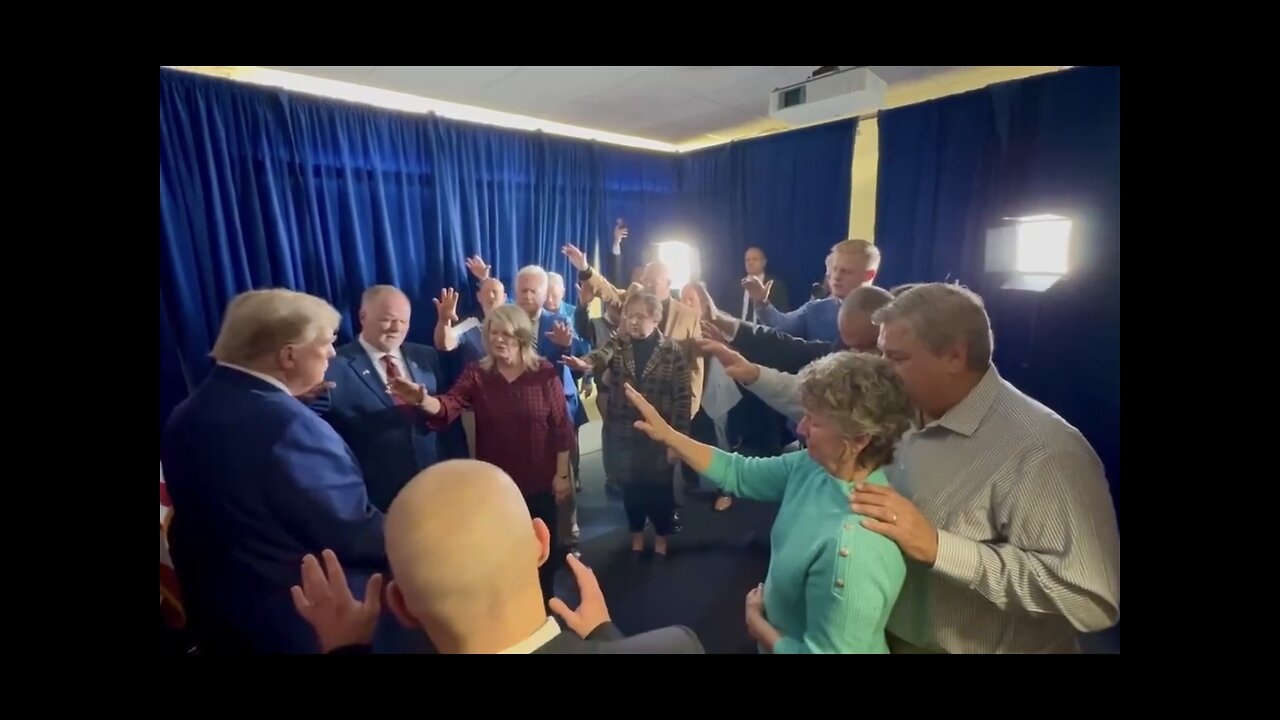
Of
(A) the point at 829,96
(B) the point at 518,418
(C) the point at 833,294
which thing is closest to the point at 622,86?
(A) the point at 829,96

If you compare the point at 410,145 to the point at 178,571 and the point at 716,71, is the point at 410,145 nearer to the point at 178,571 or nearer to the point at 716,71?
the point at 716,71

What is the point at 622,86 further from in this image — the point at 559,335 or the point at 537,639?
the point at 537,639

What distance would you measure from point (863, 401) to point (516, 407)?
0.81 metres

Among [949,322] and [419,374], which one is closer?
[949,322]

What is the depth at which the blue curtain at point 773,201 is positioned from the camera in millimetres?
1194

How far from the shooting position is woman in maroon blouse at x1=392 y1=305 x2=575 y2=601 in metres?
1.13

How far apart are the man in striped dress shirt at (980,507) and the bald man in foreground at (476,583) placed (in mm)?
446

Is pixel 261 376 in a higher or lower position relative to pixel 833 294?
lower

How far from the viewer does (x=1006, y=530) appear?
0.79 m

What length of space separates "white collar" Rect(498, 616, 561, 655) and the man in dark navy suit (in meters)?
0.41

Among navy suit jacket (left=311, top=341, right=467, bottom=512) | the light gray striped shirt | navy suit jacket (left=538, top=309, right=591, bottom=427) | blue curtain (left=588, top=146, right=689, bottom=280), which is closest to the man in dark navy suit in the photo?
navy suit jacket (left=311, top=341, right=467, bottom=512)

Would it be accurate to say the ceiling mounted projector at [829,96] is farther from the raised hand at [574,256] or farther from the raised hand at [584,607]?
the raised hand at [584,607]

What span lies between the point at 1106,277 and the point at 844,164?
602 millimetres

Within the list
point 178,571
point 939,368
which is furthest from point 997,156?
point 178,571
